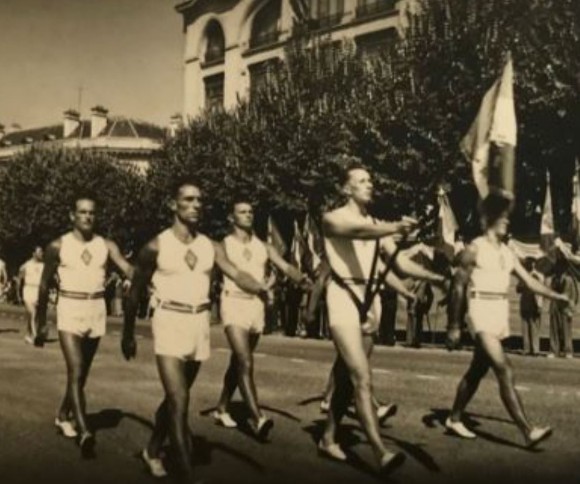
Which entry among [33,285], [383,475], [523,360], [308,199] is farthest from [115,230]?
[383,475]

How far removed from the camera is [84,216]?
7500 millimetres

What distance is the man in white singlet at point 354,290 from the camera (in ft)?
20.4

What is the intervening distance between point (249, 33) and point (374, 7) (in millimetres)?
5074

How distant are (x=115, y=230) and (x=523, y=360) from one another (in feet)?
82.7

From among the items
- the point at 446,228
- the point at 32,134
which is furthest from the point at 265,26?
the point at 32,134

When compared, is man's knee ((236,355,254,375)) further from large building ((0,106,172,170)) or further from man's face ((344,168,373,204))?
large building ((0,106,172,170))

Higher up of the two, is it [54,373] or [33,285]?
[33,285]

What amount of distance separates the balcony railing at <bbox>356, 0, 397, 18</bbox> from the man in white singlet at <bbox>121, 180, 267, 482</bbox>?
3446cm

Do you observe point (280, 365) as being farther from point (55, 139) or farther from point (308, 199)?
point (55, 139)

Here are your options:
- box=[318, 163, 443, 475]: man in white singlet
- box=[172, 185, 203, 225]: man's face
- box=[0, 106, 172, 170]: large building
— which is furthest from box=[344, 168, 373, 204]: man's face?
box=[0, 106, 172, 170]: large building

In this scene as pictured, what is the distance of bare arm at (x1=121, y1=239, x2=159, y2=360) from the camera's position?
5980 mm

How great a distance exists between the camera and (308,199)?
2725cm

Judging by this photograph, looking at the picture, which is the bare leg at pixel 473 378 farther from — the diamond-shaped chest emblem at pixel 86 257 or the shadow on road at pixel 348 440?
the diamond-shaped chest emblem at pixel 86 257

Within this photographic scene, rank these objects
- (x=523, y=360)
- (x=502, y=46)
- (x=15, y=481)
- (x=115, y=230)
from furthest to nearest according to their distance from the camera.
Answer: (x=115, y=230)
(x=502, y=46)
(x=523, y=360)
(x=15, y=481)
